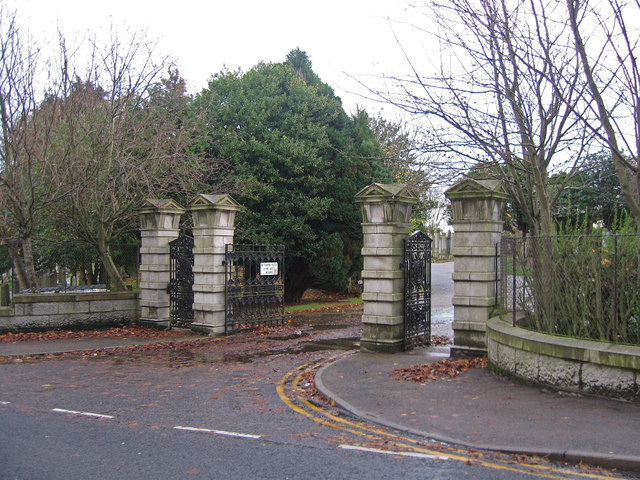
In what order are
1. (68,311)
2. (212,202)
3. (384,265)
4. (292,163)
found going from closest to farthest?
(384,265)
(212,202)
(68,311)
(292,163)

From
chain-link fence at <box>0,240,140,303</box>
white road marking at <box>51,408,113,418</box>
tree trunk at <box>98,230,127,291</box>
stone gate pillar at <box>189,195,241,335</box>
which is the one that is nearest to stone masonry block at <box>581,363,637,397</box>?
white road marking at <box>51,408,113,418</box>

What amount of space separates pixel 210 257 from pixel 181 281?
5.39 ft

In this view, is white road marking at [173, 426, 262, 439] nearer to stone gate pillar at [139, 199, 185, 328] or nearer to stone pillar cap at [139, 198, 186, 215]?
stone gate pillar at [139, 199, 185, 328]

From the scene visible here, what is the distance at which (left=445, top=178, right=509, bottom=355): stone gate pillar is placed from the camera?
10500 mm

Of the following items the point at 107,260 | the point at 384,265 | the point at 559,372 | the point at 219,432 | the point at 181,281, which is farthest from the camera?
the point at 107,260

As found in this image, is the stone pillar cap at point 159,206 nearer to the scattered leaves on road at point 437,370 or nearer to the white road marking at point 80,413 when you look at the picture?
the scattered leaves on road at point 437,370

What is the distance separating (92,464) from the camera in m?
5.44

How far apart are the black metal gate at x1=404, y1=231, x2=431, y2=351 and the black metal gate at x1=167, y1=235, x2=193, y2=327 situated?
6.38 m

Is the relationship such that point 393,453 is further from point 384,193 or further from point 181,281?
point 181,281

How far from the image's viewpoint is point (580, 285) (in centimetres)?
818

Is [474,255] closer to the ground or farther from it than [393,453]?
farther from it

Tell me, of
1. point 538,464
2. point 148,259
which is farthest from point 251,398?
point 148,259

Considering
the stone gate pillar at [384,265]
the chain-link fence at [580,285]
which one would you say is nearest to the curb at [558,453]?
the chain-link fence at [580,285]

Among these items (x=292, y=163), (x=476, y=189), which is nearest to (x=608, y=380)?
(x=476, y=189)
